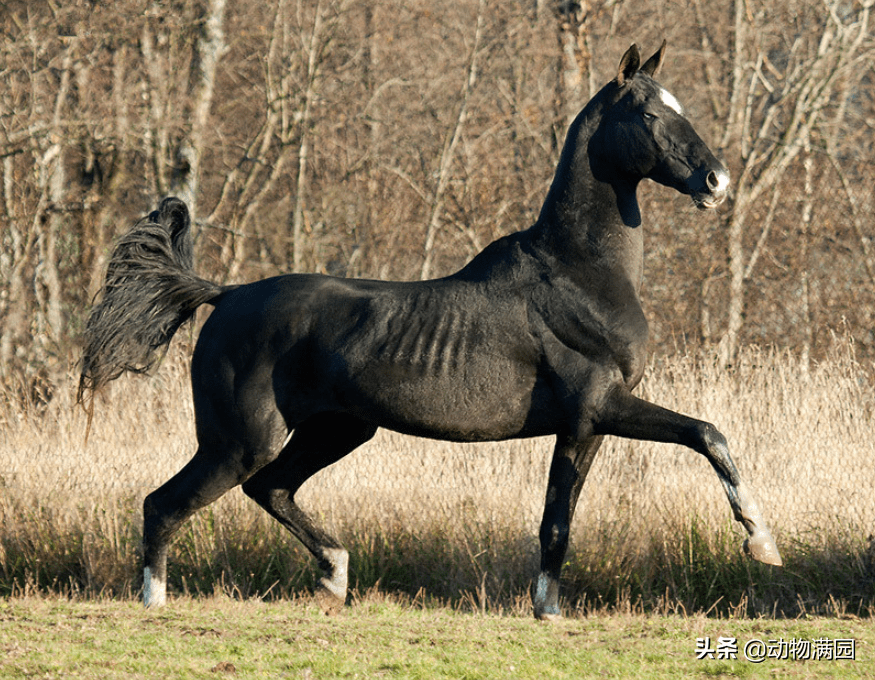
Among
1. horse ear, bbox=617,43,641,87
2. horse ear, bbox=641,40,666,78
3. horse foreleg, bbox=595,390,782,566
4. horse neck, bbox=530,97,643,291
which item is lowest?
horse foreleg, bbox=595,390,782,566

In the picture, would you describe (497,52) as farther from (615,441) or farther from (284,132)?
(615,441)

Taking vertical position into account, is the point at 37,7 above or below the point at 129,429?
above

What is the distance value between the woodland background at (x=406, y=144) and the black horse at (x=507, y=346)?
20.9 feet

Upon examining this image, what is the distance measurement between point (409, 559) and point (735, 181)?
8172mm

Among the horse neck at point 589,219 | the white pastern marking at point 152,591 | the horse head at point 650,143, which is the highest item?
the horse head at point 650,143

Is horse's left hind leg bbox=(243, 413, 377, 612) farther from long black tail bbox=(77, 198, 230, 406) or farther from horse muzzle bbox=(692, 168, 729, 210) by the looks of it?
horse muzzle bbox=(692, 168, 729, 210)

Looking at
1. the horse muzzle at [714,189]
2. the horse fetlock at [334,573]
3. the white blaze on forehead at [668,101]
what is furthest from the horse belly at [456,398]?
the white blaze on forehead at [668,101]

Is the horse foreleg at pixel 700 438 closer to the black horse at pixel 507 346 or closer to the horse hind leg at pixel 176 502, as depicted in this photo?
the black horse at pixel 507 346

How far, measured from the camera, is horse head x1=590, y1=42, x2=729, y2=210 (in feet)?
15.1

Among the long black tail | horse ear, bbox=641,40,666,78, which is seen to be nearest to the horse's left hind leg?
the long black tail

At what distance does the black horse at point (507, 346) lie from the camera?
4664 mm

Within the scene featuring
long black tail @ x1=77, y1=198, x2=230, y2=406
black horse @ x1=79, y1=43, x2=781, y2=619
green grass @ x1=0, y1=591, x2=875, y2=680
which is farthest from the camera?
long black tail @ x1=77, y1=198, x2=230, y2=406

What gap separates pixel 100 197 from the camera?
516 inches

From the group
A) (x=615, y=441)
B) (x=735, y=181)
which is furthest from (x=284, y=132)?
(x=615, y=441)
